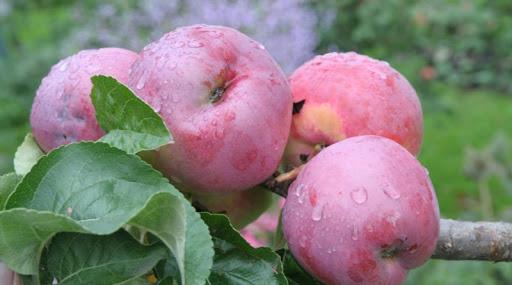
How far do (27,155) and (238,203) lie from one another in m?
0.21

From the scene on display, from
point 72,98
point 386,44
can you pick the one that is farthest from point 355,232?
point 386,44

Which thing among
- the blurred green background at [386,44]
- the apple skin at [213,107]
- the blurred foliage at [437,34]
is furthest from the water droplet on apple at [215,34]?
the blurred foliage at [437,34]

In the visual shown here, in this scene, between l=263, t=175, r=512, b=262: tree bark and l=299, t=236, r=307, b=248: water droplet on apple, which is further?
l=263, t=175, r=512, b=262: tree bark

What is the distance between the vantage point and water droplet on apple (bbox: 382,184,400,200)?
63cm

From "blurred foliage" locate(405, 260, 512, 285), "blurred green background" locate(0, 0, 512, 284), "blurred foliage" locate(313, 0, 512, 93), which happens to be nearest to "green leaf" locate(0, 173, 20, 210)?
"blurred foliage" locate(405, 260, 512, 285)

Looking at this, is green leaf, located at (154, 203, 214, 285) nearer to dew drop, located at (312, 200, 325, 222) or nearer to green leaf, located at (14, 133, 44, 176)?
dew drop, located at (312, 200, 325, 222)

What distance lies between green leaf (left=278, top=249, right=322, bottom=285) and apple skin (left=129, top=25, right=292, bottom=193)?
0.25ft

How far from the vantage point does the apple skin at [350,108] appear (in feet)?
2.36

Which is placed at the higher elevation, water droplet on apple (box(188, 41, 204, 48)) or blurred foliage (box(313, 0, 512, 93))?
water droplet on apple (box(188, 41, 204, 48))

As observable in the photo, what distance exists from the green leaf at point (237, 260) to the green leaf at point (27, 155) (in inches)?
8.1

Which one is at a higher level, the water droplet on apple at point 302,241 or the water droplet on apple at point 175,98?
the water droplet on apple at point 175,98

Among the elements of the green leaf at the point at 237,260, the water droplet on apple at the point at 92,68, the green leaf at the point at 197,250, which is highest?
the water droplet on apple at the point at 92,68

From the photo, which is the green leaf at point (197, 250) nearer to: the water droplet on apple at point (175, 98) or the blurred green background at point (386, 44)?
the water droplet on apple at point (175, 98)

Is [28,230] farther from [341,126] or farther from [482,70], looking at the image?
[482,70]
